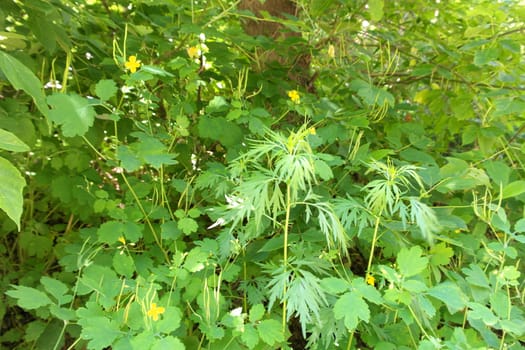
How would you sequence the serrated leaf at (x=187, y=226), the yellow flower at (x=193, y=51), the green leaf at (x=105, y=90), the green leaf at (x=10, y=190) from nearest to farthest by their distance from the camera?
the green leaf at (x=10, y=190) → the green leaf at (x=105, y=90) → the serrated leaf at (x=187, y=226) → the yellow flower at (x=193, y=51)

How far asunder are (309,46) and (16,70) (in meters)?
1.35

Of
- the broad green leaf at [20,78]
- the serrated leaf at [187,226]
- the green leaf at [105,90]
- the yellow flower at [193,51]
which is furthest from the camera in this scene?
the yellow flower at [193,51]

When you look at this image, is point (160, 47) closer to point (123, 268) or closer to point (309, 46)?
point (309, 46)

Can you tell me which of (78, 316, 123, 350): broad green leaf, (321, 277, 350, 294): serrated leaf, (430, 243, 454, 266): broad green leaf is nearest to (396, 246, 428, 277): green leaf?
(321, 277, 350, 294): serrated leaf

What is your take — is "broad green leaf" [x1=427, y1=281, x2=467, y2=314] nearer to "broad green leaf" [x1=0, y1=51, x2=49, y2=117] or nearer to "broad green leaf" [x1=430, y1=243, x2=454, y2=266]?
"broad green leaf" [x1=430, y1=243, x2=454, y2=266]

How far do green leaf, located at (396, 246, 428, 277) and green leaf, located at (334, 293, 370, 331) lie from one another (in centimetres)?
17

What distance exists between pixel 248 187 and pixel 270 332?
378 mm

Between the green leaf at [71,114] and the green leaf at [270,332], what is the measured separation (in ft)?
2.29

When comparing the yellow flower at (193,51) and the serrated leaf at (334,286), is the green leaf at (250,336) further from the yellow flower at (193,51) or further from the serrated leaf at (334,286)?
the yellow flower at (193,51)

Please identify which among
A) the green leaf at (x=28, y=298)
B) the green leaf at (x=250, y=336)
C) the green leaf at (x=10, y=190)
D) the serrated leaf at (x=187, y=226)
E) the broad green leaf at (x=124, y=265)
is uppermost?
the green leaf at (x=10, y=190)

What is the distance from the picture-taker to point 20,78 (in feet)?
2.50

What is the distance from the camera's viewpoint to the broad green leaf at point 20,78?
0.74m

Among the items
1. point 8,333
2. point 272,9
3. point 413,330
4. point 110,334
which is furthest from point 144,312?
point 272,9

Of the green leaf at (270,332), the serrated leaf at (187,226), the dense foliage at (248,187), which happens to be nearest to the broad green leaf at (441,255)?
the dense foliage at (248,187)
